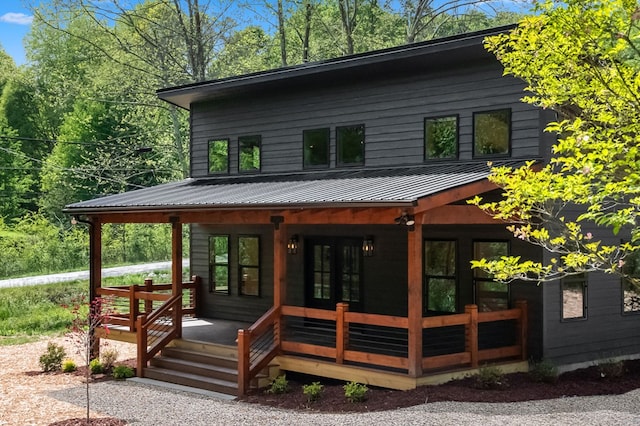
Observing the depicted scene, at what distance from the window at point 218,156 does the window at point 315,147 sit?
8.57 ft

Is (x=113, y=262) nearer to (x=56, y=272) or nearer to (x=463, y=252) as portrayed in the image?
(x=56, y=272)

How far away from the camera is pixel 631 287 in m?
13.4

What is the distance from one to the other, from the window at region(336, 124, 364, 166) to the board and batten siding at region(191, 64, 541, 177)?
0.46 ft

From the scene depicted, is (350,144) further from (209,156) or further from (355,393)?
(355,393)

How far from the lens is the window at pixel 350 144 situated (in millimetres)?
14273

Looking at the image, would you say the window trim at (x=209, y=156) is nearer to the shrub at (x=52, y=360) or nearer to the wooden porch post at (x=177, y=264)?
the wooden porch post at (x=177, y=264)

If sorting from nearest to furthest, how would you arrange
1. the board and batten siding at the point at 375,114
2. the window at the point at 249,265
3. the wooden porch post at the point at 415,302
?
the wooden porch post at the point at 415,302 → the board and batten siding at the point at 375,114 → the window at the point at 249,265

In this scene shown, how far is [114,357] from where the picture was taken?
13.8 metres

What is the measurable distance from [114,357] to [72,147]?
35.3 meters

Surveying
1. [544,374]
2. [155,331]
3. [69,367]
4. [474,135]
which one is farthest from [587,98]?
[69,367]

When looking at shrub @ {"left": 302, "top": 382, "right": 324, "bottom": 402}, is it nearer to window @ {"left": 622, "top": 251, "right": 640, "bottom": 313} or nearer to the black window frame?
the black window frame

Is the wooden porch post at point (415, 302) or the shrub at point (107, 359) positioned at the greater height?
the wooden porch post at point (415, 302)

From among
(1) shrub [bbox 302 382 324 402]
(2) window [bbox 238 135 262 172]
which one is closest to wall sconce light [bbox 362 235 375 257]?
(1) shrub [bbox 302 382 324 402]

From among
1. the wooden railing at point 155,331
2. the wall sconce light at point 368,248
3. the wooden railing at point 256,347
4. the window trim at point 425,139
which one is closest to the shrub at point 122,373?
the wooden railing at point 155,331
